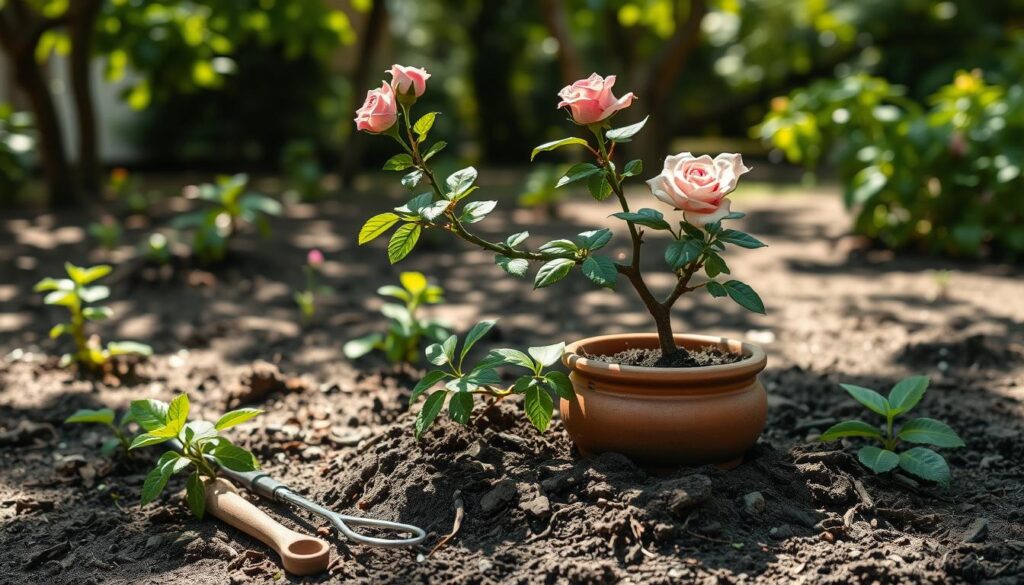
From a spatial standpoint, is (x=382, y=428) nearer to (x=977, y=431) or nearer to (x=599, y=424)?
(x=599, y=424)

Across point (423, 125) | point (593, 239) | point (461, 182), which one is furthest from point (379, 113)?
point (593, 239)

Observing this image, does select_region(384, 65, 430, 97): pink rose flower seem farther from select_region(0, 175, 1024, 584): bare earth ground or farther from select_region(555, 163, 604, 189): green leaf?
select_region(0, 175, 1024, 584): bare earth ground

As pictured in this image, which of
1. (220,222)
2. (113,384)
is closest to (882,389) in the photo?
(113,384)

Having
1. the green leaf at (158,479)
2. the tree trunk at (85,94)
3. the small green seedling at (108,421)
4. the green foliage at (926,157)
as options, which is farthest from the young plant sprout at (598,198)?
the tree trunk at (85,94)

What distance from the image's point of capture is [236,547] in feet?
8.07

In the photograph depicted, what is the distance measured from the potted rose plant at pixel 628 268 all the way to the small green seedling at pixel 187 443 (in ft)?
1.66

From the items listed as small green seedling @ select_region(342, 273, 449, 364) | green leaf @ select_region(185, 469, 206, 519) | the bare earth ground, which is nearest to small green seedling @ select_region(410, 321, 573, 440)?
the bare earth ground

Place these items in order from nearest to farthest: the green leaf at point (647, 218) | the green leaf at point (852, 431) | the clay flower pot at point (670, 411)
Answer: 1. the green leaf at point (647, 218)
2. the clay flower pot at point (670, 411)
3. the green leaf at point (852, 431)

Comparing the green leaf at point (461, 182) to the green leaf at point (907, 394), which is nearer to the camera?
the green leaf at point (461, 182)

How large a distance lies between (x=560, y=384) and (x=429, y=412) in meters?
0.35

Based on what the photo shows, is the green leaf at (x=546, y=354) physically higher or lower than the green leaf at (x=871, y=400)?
higher

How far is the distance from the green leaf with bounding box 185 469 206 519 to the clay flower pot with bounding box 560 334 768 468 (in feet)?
3.38

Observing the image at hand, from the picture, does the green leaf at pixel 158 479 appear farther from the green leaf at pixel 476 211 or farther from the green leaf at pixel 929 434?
the green leaf at pixel 929 434

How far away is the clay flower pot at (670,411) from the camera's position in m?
2.44
